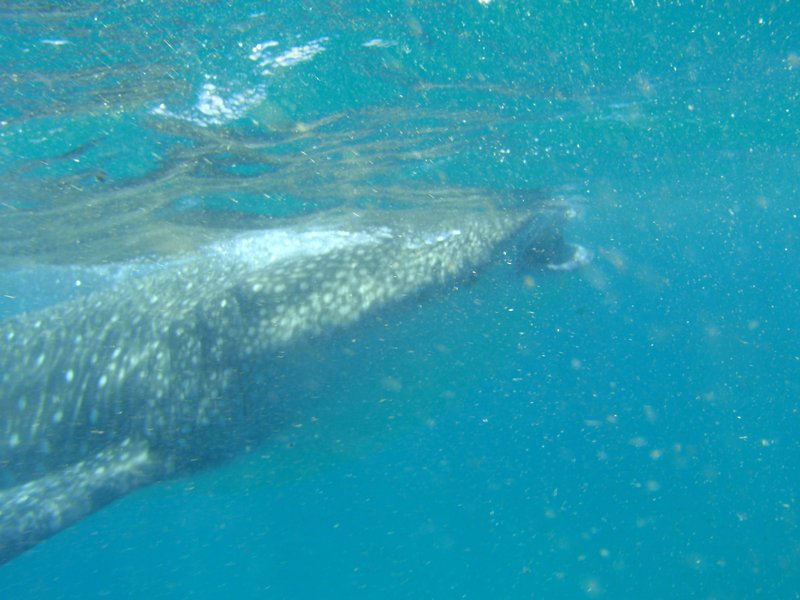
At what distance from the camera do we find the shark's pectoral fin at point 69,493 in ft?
16.6

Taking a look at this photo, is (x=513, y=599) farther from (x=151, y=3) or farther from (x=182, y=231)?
(x=151, y=3)

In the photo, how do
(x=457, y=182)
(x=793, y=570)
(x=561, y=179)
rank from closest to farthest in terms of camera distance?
(x=457, y=182)
(x=561, y=179)
(x=793, y=570)

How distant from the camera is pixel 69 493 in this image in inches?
220

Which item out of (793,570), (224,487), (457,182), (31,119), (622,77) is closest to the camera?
(31,119)

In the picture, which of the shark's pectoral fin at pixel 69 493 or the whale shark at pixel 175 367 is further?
the whale shark at pixel 175 367

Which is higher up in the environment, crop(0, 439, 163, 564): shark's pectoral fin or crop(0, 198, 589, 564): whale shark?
crop(0, 198, 589, 564): whale shark

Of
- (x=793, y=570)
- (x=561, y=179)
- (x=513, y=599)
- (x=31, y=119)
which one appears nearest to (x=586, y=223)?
(x=561, y=179)

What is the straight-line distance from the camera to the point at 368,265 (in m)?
6.78

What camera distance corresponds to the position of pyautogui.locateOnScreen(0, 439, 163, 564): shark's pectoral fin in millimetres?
5066

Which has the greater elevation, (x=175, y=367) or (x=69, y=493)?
(x=175, y=367)

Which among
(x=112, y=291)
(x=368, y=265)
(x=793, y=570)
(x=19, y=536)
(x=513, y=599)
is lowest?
(x=513, y=599)

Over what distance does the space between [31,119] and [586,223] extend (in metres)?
21.2

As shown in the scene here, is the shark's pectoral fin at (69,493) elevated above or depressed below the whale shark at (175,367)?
below

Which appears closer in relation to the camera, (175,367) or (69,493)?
(69,493)
